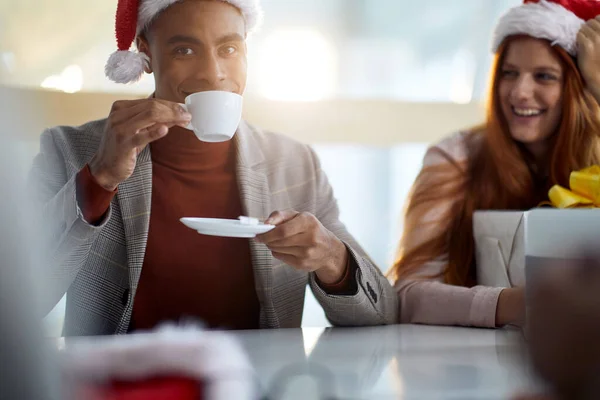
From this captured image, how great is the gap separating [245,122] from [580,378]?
76cm

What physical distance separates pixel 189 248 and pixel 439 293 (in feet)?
1.60

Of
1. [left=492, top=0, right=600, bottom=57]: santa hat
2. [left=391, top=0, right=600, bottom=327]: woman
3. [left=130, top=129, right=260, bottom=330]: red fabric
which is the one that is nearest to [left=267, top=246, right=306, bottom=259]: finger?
[left=130, top=129, right=260, bottom=330]: red fabric

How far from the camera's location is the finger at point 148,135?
3.20 ft

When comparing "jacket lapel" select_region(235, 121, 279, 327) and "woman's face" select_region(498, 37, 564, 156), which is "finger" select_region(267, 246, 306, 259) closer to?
"jacket lapel" select_region(235, 121, 279, 327)

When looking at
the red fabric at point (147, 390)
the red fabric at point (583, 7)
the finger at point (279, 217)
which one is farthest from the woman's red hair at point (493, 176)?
the red fabric at point (147, 390)

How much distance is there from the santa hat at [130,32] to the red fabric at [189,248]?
0.12 metres

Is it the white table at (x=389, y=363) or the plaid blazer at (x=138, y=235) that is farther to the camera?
the plaid blazer at (x=138, y=235)

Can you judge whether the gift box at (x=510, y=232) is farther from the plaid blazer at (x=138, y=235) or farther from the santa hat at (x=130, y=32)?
the santa hat at (x=130, y=32)

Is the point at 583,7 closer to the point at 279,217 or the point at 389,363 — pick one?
the point at 279,217

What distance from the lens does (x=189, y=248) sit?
110cm

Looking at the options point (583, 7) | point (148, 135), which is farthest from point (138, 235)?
point (583, 7)

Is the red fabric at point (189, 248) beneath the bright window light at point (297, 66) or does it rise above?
beneath

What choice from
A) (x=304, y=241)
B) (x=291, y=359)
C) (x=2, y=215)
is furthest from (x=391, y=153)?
(x=2, y=215)

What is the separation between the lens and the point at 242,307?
45.1 inches
